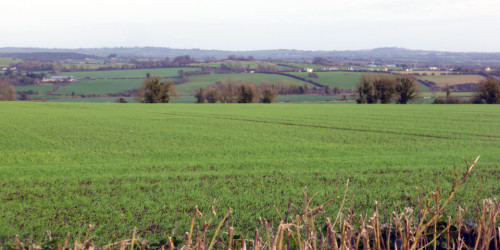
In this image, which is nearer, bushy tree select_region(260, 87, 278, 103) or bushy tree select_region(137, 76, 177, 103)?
bushy tree select_region(137, 76, 177, 103)

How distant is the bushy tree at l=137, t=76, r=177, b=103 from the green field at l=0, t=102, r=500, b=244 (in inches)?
1655

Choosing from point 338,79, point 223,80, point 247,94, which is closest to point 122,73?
point 223,80

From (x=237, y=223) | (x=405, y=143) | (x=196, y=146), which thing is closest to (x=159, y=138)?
(x=196, y=146)

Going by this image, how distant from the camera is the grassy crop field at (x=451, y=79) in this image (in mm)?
81188

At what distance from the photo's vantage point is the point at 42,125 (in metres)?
24.2

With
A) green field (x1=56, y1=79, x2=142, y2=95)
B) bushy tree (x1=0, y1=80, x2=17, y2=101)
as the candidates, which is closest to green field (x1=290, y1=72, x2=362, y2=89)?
green field (x1=56, y1=79, x2=142, y2=95)

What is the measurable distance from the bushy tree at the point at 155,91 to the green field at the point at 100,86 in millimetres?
20699

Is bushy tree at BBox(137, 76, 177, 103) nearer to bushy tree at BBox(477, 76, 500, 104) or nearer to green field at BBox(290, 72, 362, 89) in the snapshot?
green field at BBox(290, 72, 362, 89)

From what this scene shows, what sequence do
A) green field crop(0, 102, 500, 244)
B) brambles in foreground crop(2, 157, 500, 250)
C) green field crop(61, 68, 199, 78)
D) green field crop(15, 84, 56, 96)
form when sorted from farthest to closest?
green field crop(61, 68, 199, 78) → green field crop(15, 84, 56, 96) → green field crop(0, 102, 500, 244) → brambles in foreground crop(2, 157, 500, 250)

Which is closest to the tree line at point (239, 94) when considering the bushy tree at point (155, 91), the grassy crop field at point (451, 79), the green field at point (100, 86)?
the bushy tree at point (155, 91)

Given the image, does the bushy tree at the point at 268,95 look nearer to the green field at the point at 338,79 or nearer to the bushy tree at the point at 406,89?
the bushy tree at the point at 406,89

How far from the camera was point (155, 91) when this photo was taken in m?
65.2

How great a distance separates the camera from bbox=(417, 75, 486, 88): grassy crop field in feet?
266

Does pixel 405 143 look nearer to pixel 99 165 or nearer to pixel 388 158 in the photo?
pixel 388 158
